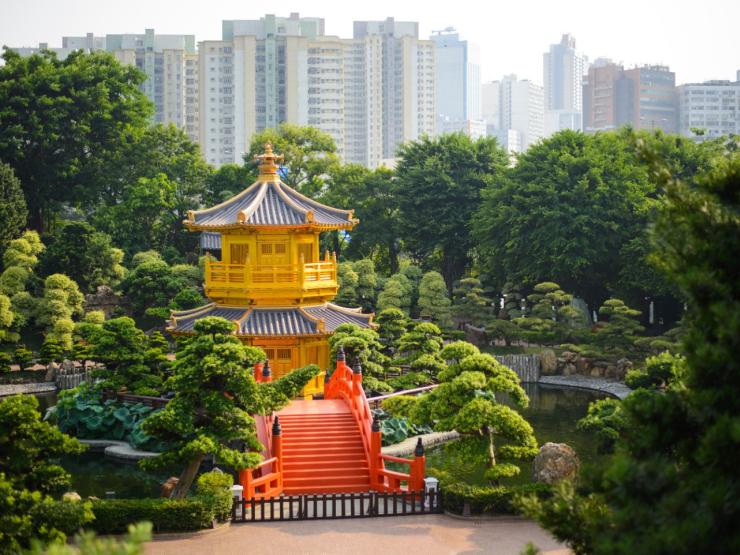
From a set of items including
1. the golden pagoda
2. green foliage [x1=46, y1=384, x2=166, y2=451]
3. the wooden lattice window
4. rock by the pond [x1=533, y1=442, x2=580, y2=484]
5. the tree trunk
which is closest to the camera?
the tree trunk

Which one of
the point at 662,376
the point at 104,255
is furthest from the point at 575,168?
the point at 662,376

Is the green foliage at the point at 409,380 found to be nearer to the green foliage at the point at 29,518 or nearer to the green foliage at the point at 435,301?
the green foliage at the point at 435,301

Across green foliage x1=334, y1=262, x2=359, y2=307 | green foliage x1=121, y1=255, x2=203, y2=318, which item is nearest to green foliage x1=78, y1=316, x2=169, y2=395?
green foliage x1=121, y1=255, x2=203, y2=318

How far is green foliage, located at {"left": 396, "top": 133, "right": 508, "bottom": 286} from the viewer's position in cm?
4612

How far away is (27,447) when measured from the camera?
45.8ft

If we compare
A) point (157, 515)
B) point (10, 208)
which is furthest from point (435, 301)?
point (157, 515)

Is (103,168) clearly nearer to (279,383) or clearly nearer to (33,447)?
(279,383)

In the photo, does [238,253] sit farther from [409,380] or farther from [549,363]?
[549,363]

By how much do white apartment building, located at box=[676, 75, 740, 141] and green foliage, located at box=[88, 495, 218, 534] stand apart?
113 meters

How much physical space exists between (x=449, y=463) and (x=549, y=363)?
14.3 m

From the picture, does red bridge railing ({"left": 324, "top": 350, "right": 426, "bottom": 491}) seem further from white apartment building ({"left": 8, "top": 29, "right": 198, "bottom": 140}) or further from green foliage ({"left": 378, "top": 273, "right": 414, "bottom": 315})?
white apartment building ({"left": 8, "top": 29, "right": 198, "bottom": 140})

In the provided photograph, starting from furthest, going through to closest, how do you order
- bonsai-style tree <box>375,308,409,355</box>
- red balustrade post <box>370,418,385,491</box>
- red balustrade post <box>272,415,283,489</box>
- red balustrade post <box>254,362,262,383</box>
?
bonsai-style tree <box>375,308,409,355</box> < red balustrade post <box>254,362,262,383</box> < red balustrade post <box>370,418,385,491</box> < red balustrade post <box>272,415,283,489</box>

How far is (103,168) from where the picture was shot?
50.0 metres

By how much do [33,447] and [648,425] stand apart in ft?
28.5
